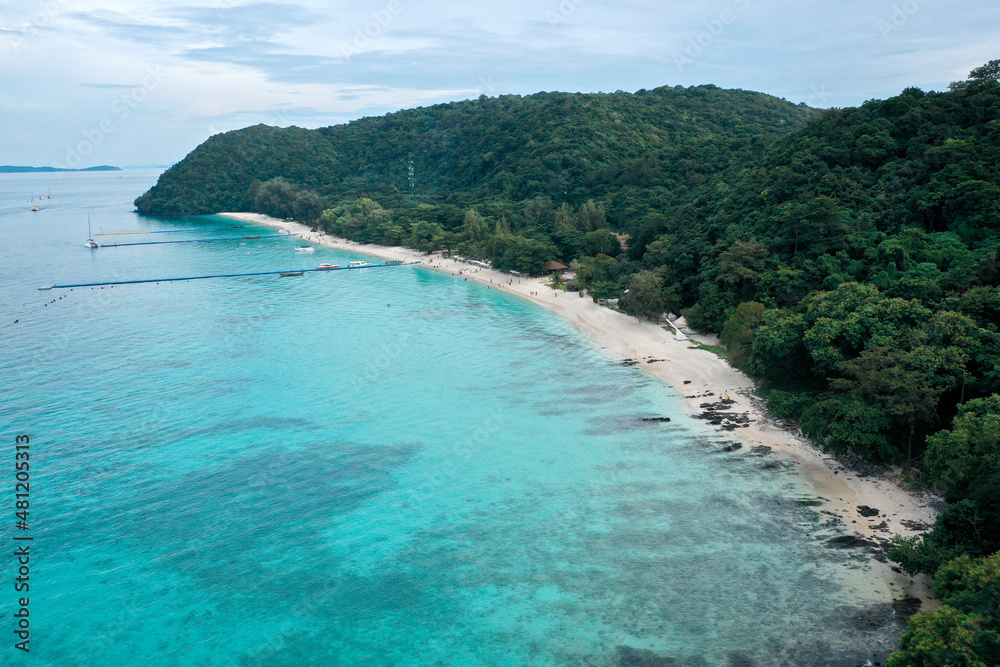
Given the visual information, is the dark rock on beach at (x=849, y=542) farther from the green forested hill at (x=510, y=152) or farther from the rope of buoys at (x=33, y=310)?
the rope of buoys at (x=33, y=310)

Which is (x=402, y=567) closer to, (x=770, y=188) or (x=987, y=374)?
(x=987, y=374)

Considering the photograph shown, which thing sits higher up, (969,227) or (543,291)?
(969,227)

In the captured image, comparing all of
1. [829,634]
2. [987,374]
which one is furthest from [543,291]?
[829,634]

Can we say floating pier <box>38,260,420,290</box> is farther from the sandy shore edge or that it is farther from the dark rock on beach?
the dark rock on beach

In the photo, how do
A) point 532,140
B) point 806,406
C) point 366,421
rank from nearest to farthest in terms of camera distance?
point 806,406 < point 366,421 < point 532,140

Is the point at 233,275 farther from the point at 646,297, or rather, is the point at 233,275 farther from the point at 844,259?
Answer: the point at 844,259

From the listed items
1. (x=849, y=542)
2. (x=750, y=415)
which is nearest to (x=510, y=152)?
(x=750, y=415)
